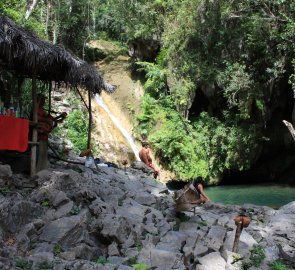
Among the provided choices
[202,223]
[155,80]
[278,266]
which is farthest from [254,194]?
[278,266]

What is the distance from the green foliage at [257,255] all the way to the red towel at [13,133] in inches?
211

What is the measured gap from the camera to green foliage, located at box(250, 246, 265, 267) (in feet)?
25.3

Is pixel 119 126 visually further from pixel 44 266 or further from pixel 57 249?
pixel 44 266

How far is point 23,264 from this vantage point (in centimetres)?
564

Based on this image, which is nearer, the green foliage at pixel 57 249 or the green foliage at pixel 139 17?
the green foliage at pixel 57 249

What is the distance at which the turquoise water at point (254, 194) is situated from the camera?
625 inches

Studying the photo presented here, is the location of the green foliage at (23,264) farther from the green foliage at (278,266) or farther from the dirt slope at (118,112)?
the dirt slope at (118,112)

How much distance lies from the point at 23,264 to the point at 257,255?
187 inches

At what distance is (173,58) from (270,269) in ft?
46.9

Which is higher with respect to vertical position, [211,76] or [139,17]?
[139,17]

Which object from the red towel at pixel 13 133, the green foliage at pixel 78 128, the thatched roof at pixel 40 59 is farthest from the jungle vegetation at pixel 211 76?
the red towel at pixel 13 133

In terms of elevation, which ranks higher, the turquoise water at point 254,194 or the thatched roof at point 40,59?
A: the thatched roof at point 40,59

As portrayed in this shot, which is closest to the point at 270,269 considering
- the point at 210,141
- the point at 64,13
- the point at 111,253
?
the point at 111,253

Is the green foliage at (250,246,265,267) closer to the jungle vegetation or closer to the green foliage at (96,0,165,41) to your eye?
the jungle vegetation
